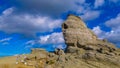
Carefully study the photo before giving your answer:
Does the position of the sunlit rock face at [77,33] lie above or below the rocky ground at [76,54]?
above

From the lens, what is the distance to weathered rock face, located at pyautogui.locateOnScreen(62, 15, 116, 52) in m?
72.0

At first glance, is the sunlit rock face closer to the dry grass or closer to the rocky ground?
the rocky ground

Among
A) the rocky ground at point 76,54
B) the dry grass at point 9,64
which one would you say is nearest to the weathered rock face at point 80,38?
the rocky ground at point 76,54

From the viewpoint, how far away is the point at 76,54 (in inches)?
2813

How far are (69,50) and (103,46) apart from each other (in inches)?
319

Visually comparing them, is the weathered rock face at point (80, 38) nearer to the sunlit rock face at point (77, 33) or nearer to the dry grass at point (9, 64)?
the sunlit rock face at point (77, 33)

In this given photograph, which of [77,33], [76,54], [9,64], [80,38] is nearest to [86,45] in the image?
[80,38]

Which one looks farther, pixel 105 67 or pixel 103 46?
pixel 103 46

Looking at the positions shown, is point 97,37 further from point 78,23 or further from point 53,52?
point 53,52

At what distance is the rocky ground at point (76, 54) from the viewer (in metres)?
67.7

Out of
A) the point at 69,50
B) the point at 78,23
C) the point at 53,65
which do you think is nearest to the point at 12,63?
the point at 53,65

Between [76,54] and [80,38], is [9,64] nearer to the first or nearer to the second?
[76,54]

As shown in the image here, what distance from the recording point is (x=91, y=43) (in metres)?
73.1

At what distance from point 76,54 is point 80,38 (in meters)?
4.42
